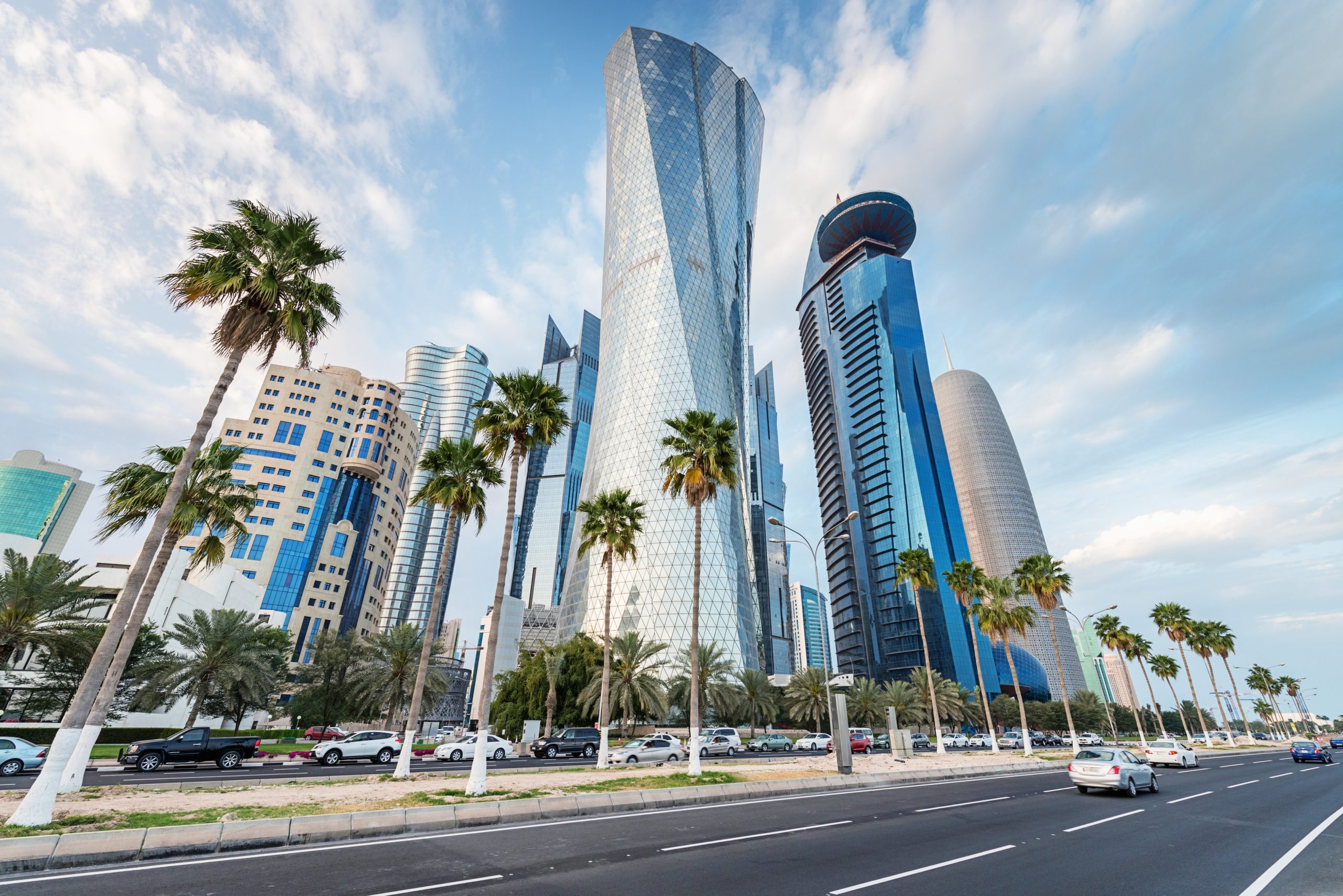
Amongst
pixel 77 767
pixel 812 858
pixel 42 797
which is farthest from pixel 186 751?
pixel 812 858

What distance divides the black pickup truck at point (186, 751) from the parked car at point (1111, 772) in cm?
3373

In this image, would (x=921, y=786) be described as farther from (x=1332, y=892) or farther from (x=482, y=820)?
(x=482, y=820)

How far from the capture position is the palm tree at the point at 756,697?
6397 cm

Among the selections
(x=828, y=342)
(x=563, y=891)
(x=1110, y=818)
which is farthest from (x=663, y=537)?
(x=828, y=342)

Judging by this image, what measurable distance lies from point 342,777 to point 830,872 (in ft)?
61.1

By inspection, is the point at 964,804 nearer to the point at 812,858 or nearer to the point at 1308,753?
the point at 812,858

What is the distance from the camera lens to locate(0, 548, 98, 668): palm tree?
30344 millimetres

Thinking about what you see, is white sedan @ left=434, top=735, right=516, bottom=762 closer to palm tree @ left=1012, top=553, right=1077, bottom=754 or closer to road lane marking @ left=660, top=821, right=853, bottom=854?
road lane marking @ left=660, top=821, right=853, bottom=854

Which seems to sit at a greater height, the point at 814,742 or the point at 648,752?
the point at 814,742

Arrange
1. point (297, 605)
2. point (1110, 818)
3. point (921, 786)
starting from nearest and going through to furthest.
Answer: point (1110, 818) < point (921, 786) < point (297, 605)

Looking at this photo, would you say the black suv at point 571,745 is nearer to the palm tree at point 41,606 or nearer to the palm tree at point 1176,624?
the palm tree at point 41,606

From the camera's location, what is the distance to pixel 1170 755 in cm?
3142

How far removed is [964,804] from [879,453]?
427ft

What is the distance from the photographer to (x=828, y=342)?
165875mm
